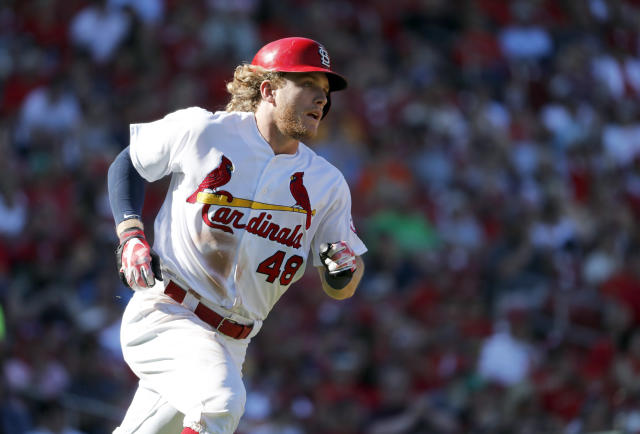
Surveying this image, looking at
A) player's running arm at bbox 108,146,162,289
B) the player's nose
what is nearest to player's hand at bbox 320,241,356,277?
the player's nose

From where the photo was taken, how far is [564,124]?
1238cm

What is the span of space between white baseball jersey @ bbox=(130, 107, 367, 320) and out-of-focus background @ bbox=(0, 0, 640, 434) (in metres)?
3.53

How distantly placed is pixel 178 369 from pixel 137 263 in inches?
18.5

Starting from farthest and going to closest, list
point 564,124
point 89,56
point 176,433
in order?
point 564,124 → point 89,56 → point 176,433

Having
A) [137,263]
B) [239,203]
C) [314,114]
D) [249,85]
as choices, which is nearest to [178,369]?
[137,263]

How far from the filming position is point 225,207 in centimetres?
419

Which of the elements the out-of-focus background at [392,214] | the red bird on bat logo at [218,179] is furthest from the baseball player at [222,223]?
the out-of-focus background at [392,214]

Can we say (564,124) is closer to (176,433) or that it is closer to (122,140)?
(122,140)

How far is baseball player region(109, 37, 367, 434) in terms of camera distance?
4.13m

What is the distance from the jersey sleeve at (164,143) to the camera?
419 cm

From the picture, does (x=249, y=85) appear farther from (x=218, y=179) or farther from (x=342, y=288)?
(x=342, y=288)

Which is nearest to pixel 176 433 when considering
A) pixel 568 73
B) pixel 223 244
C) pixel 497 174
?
pixel 223 244

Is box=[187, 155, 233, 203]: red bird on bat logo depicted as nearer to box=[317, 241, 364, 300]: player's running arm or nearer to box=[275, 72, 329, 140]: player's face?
box=[275, 72, 329, 140]: player's face

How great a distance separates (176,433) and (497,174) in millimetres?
7561
